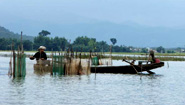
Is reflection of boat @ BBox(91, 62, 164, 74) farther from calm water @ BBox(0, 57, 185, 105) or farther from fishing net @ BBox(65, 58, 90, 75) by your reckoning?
calm water @ BBox(0, 57, 185, 105)

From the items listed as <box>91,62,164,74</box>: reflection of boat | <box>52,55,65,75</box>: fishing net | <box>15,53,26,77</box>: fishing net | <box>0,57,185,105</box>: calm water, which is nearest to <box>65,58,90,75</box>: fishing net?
<box>52,55,65,75</box>: fishing net

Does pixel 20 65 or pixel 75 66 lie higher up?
pixel 20 65

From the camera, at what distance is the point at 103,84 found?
3284 centimetres

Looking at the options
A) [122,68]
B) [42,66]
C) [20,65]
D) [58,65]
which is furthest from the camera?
[122,68]

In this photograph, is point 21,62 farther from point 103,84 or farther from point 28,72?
point 103,84

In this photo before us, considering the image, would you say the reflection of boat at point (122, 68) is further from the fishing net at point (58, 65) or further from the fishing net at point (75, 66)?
the fishing net at point (58, 65)

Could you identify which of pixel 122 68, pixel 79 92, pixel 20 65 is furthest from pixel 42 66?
pixel 122 68

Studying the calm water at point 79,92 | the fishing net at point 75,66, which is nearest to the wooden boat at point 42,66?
the calm water at point 79,92

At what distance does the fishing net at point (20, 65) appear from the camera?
31.5 m

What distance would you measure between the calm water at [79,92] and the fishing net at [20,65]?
415 millimetres

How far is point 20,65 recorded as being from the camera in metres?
31.7

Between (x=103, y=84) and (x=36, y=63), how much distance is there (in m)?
4.64

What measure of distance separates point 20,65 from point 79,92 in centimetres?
590

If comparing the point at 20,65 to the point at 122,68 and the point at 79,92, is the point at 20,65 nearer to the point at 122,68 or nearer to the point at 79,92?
the point at 79,92
